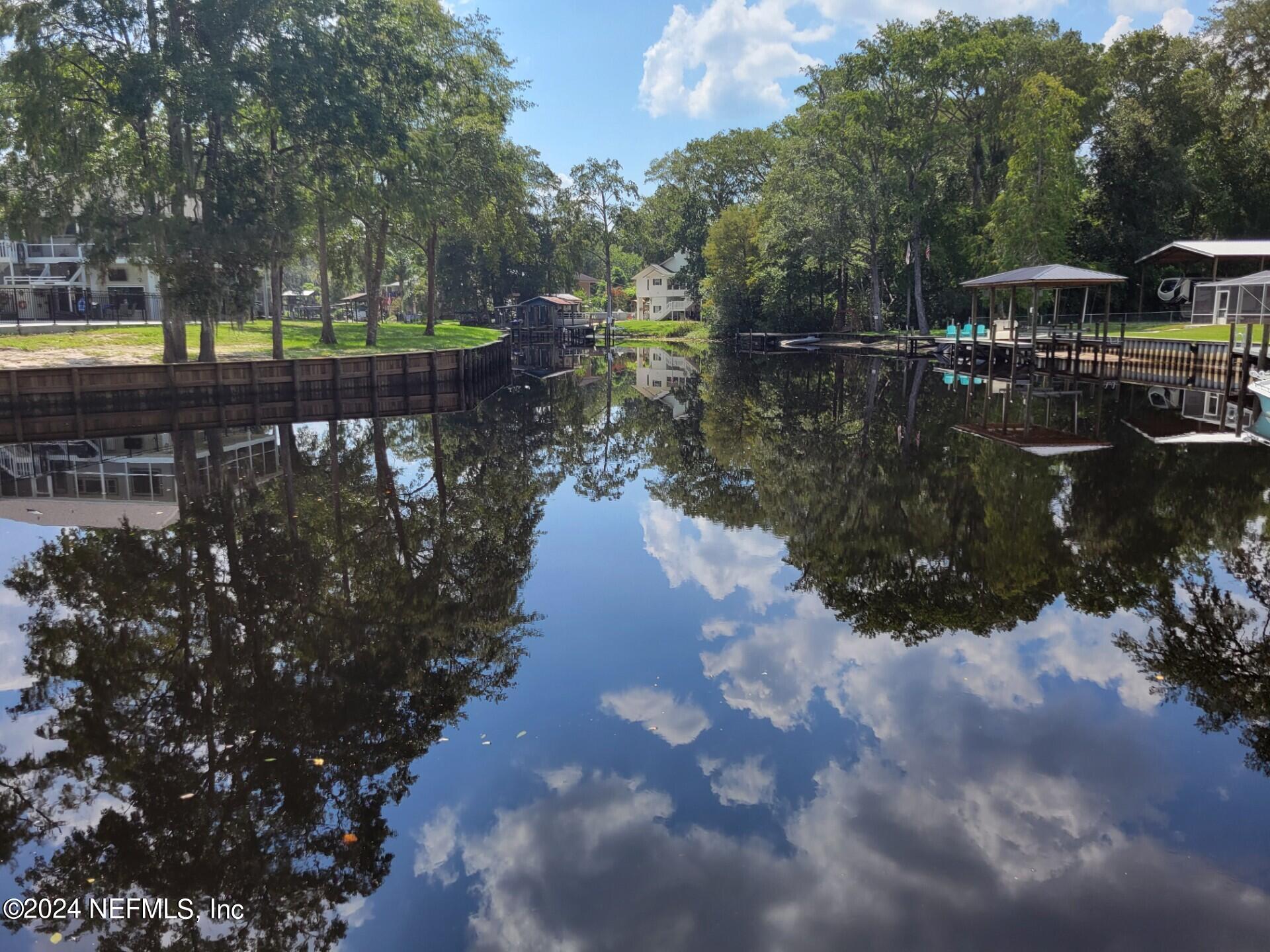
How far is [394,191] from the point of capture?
34.9 metres

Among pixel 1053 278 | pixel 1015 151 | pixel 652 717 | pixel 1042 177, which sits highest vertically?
pixel 1015 151

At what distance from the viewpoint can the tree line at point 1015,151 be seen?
46375 millimetres

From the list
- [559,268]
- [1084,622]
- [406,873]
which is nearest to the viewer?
[406,873]

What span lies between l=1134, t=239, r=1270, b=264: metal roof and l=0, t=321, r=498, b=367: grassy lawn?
3126 cm

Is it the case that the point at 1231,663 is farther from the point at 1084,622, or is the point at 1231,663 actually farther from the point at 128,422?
the point at 128,422

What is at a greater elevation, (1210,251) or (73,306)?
(1210,251)

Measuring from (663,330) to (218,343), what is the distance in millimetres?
53769

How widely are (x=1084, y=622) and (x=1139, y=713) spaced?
2065 millimetres

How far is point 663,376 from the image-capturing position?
142 ft

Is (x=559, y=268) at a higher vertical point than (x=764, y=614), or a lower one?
higher

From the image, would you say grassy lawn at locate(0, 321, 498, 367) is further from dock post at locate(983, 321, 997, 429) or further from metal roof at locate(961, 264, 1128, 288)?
metal roof at locate(961, 264, 1128, 288)

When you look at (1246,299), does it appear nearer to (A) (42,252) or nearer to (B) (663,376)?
(B) (663,376)

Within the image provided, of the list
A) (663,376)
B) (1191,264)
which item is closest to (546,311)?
(663,376)

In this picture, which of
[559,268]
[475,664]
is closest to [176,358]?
[475,664]
